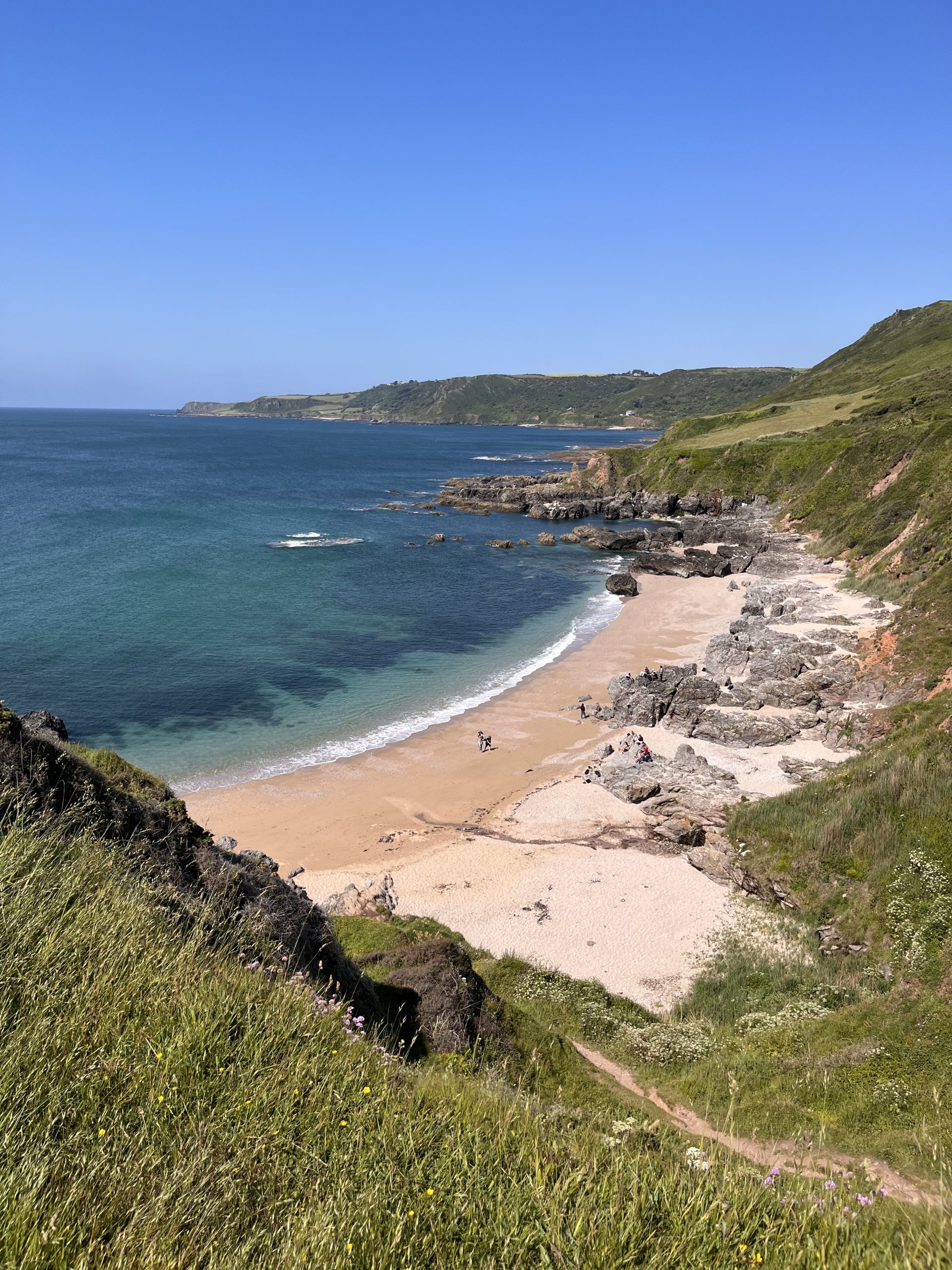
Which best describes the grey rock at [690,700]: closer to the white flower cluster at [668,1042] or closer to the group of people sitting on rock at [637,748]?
the group of people sitting on rock at [637,748]

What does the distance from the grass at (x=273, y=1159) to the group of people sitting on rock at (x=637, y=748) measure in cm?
2417

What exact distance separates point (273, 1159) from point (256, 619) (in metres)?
49.5

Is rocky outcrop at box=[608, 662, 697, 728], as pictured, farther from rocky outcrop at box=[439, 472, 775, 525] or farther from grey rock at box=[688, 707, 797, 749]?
rocky outcrop at box=[439, 472, 775, 525]

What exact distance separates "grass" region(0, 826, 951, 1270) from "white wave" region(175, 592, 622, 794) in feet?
84.0

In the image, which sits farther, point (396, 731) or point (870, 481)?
point (870, 481)

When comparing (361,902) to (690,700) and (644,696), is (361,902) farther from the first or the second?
(690,700)

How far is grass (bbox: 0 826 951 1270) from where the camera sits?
366cm

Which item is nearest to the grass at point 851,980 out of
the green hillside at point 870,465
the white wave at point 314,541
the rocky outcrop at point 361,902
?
the rocky outcrop at point 361,902

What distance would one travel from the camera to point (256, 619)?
2030 inches

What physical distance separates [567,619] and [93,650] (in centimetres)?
3191

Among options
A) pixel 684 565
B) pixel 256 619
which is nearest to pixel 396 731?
pixel 256 619

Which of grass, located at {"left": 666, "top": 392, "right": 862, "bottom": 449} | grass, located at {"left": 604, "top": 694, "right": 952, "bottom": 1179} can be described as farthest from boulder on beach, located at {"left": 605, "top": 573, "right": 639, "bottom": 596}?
grass, located at {"left": 666, "top": 392, "right": 862, "bottom": 449}

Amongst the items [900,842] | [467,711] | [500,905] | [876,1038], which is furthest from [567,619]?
[876,1038]

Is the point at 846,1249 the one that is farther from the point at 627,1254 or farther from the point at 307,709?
the point at 307,709
